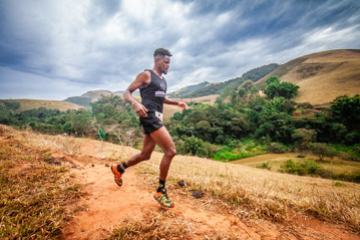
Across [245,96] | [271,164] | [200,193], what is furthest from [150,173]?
[245,96]

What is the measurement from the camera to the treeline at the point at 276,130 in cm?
2698

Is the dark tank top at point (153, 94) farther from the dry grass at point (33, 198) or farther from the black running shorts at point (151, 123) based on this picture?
the dry grass at point (33, 198)

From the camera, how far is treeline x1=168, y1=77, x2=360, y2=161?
2698cm

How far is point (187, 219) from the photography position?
1916 millimetres

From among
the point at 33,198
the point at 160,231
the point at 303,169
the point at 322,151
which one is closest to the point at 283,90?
the point at 322,151

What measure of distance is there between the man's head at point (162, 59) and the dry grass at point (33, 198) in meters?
2.41

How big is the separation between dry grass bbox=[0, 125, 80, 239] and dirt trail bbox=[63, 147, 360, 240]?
17cm

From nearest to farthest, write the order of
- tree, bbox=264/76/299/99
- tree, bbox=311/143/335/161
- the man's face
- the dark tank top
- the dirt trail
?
the dirt trail < the dark tank top < the man's face < tree, bbox=311/143/335/161 < tree, bbox=264/76/299/99

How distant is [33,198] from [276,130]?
43.5 metres

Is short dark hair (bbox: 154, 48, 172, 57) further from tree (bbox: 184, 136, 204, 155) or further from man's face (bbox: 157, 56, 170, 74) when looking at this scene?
tree (bbox: 184, 136, 204, 155)

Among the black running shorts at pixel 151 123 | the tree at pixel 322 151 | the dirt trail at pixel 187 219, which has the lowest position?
the tree at pixel 322 151

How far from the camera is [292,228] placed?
196 centimetres

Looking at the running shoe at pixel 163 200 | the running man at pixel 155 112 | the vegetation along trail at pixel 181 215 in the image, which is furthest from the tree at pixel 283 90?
the running shoe at pixel 163 200

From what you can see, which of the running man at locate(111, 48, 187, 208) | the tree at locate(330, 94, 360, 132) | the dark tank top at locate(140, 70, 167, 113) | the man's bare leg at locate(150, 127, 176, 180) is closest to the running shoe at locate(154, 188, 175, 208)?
the running man at locate(111, 48, 187, 208)
